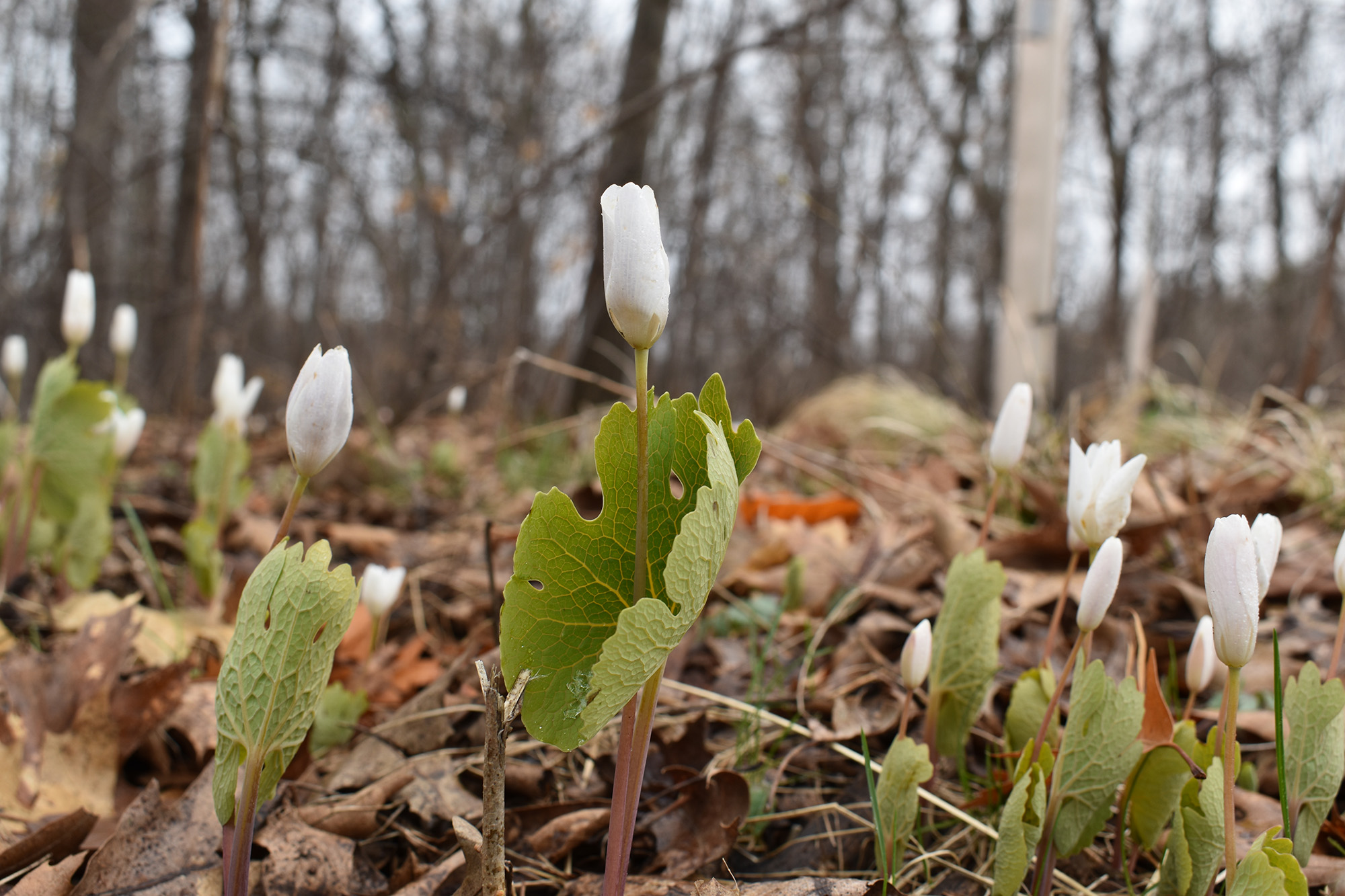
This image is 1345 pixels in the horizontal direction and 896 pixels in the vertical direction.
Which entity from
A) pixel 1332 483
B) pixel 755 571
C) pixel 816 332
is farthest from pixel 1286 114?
pixel 755 571

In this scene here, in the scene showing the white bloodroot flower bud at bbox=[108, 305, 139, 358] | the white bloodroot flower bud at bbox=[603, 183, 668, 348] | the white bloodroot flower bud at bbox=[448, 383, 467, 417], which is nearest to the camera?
the white bloodroot flower bud at bbox=[603, 183, 668, 348]

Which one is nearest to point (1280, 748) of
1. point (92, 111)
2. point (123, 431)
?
point (123, 431)

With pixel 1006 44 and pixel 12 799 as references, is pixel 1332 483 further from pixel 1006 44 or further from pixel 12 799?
pixel 1006 44

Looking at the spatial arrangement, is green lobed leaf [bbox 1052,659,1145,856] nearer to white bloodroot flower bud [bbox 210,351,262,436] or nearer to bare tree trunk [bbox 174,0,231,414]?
white bloodroot flower bud [bbox 210,351,262,436]

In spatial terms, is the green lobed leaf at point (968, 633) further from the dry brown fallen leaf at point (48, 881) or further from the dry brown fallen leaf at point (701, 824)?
the dry brown fallen leaf at point (48, 881)

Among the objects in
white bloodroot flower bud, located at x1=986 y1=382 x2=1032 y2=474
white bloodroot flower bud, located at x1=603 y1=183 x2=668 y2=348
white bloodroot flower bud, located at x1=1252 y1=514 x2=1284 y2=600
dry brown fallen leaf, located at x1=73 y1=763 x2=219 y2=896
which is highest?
white bloodroot flower bud, located at x1=603 y1=183 x2=668 y2=348

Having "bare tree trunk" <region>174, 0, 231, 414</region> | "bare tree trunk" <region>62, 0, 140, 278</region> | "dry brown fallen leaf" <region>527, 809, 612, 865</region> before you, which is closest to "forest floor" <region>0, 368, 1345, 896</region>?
"dry brown fallen leaf" <region>527, 809, 612, 865</region>

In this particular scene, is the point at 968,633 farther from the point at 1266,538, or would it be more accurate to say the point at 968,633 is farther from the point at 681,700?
the point at 681,700
